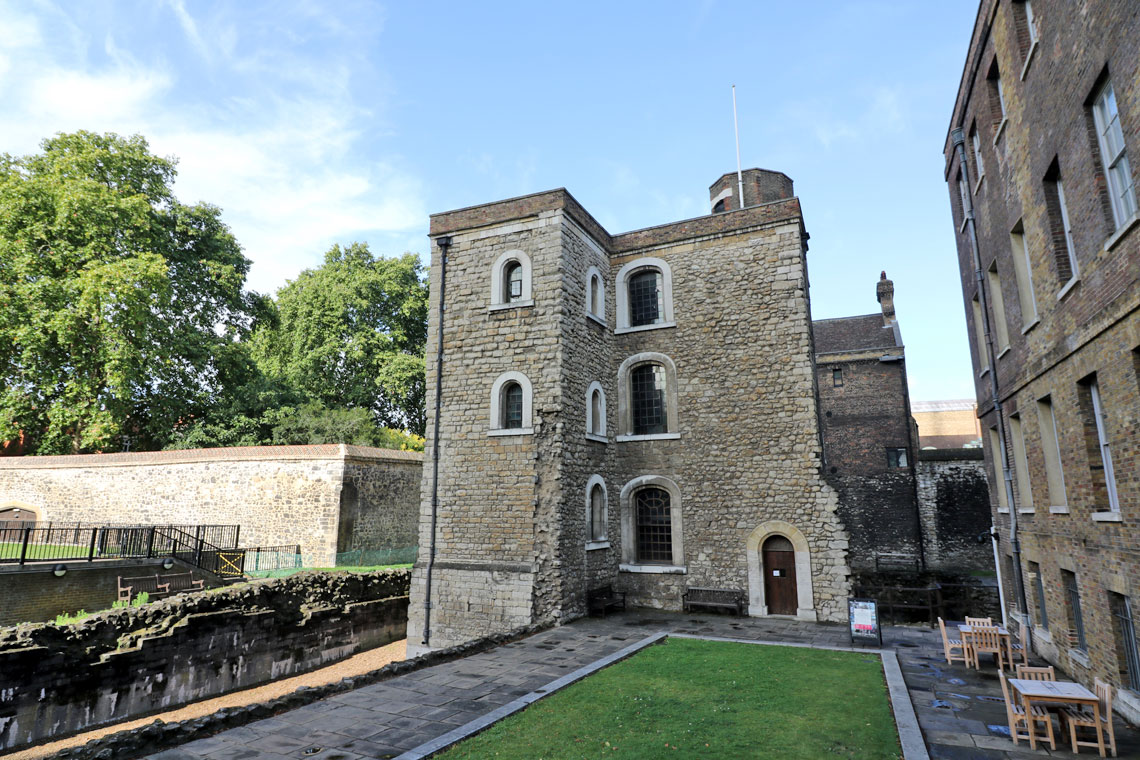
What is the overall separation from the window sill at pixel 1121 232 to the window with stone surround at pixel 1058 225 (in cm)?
163

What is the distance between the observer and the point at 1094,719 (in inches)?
235

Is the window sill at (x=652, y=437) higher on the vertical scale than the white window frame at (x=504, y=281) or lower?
lower

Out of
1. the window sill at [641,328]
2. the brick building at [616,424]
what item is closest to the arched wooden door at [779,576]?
the brick building at [616,424]

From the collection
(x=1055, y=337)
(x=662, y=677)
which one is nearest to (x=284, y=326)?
(x=662, y=677)

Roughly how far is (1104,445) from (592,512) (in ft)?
33.0

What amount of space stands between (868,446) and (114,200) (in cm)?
3247

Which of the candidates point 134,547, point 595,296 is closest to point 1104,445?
point 595,296

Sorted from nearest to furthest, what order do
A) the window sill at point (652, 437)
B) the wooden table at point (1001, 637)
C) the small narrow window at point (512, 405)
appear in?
the wooden table at point (1001, 637) → the small narrow window at point (512, 405) → the window sill at point (652, 437)

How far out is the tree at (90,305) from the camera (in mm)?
22844

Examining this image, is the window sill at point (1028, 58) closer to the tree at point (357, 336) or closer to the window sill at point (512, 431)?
the window sill at point (512, 431)

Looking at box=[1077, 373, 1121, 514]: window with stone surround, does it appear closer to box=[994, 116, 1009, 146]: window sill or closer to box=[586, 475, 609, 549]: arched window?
box=[994, 116, 1009, 146]: window sill

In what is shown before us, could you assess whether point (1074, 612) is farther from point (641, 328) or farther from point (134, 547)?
point (134, 547)

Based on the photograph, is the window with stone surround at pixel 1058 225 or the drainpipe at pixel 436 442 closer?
the window with stone surround at pixel 1058 225

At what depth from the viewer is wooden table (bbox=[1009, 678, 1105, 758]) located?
589 cm
